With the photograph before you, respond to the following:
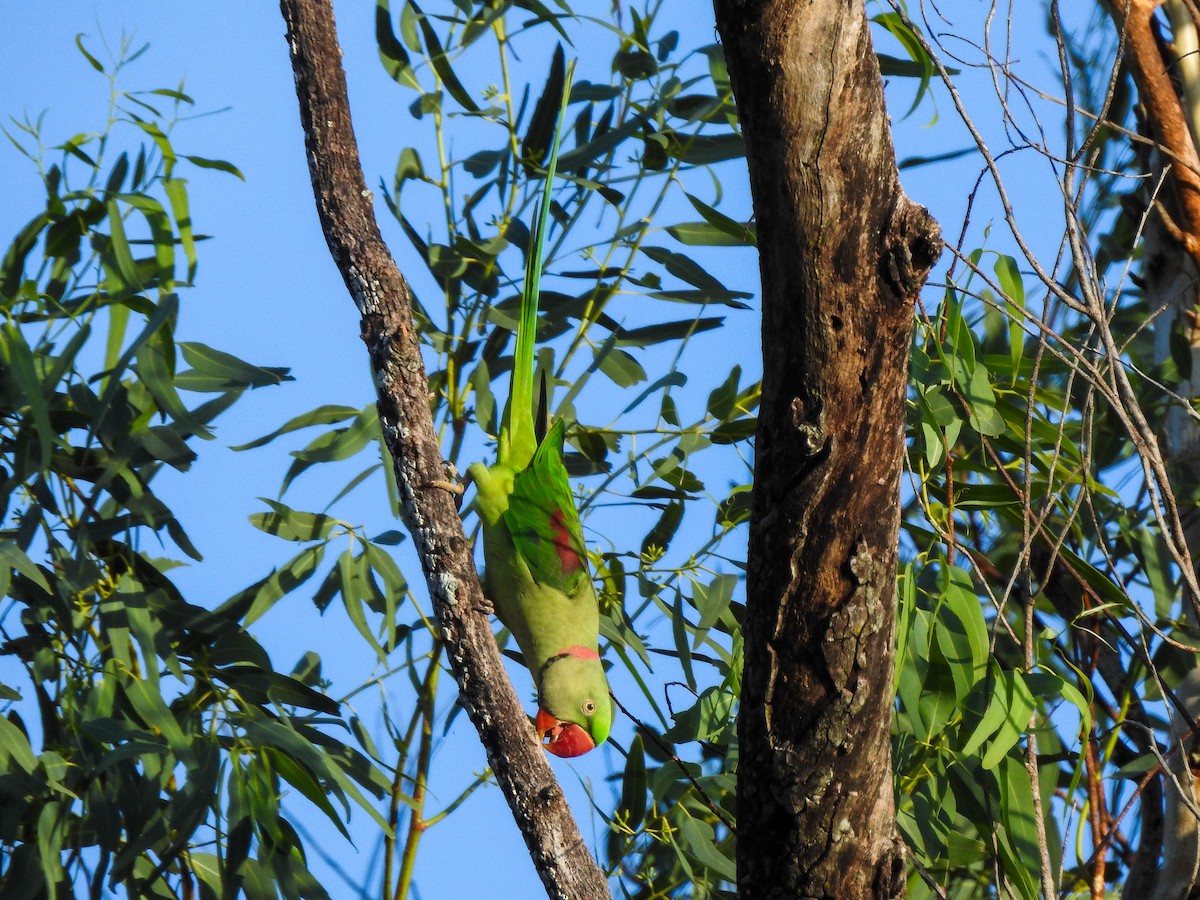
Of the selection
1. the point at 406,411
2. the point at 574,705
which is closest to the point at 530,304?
the point at 406,411

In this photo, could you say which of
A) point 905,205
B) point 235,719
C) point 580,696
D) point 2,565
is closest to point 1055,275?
point 905,205

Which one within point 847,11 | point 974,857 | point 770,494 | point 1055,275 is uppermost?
point 1055,275

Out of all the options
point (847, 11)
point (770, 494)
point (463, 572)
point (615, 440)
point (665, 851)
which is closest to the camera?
point (847, 11)

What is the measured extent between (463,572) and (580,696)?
647 mm

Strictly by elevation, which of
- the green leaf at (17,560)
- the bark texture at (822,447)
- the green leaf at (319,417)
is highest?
the green leaf at (319,417)

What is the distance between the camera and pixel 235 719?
63.9 inches

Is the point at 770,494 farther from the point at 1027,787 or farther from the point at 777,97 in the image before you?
the point at 1027,787

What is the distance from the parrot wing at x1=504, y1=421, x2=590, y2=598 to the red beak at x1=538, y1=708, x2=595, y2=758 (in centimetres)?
26

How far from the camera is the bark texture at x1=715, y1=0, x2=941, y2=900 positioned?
891 millimetres

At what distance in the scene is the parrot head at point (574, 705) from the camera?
1.96m

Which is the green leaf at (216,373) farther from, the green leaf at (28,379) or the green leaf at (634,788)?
the green leaf at (634,788)

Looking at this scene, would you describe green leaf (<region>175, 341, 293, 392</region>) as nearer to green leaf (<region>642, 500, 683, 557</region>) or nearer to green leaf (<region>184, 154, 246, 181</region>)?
green leaf (<region>184, 154, 246, 181</region>)

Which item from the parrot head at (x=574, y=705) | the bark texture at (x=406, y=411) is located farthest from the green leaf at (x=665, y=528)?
the bark texture at (x=406, y=411)

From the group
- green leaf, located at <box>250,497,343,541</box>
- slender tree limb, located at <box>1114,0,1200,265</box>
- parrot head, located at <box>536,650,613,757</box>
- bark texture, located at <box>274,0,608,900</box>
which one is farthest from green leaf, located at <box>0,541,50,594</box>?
slender tree limb, located at <box>1114,0,1200,265</box>
